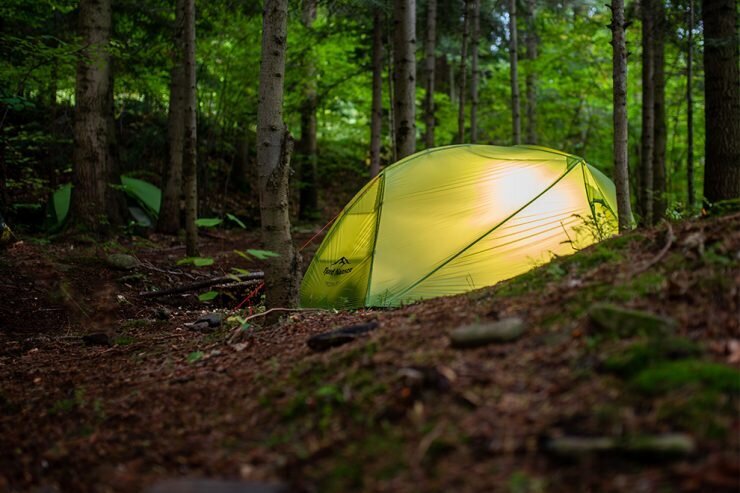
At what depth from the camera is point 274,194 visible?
5.46 m

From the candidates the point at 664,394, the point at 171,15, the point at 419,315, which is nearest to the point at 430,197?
the point at 419,315

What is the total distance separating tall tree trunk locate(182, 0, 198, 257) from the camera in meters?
9.44

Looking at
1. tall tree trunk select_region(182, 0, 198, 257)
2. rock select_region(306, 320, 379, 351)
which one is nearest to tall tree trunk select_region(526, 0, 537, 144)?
tall tree trunk select_region(182, 0, 198, 257)

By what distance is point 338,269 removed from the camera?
23.2ft

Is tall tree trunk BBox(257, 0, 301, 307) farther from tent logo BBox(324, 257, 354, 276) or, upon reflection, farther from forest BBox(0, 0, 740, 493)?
tent logo BBox(324, 257, 354, 276)

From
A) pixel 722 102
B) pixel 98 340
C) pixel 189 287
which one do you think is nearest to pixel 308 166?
pixel 189 287

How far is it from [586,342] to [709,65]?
439 cm

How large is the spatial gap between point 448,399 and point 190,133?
8133 mm

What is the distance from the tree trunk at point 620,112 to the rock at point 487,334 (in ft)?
13.8

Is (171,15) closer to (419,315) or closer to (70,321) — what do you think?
(70,321)

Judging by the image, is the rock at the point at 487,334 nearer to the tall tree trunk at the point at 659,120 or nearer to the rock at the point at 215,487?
the rock at the point at 215,487

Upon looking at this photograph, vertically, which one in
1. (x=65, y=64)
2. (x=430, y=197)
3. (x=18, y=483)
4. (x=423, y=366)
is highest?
(x=65, y=64)

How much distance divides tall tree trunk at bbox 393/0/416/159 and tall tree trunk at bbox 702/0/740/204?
4237 millimetres

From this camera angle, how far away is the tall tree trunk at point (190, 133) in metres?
9.44
